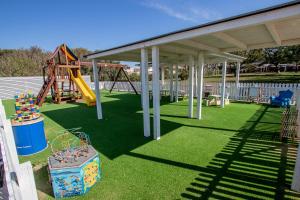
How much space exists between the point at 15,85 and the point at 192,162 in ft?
66.0

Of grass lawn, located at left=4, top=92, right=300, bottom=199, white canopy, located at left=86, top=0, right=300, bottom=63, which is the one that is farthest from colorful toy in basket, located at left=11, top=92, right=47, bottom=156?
white canopy, located at left=86, top=0, right=300, bottom=63

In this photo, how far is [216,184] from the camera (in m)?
3.09

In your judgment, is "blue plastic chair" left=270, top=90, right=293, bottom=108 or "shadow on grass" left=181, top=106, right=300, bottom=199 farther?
"blue plastic chair" left=270, top=90, right=293, bottom=108

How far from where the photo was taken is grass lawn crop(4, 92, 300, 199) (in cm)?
295

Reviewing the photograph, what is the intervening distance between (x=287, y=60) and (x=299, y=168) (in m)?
37.6

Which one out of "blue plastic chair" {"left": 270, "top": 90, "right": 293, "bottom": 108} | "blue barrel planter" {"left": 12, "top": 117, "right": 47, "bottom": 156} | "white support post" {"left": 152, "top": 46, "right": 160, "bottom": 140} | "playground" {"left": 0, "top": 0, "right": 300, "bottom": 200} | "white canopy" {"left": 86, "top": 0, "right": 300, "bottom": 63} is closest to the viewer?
"white canopy" {"left": 86, "top": 0, "right": 300, "bottom": 63}

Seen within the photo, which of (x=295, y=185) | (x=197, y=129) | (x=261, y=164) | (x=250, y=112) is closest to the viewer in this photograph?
(x=295, y=185)

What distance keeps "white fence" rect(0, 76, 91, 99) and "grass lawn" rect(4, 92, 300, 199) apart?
14.3m

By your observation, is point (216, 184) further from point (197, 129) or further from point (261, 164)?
point (197, 129)

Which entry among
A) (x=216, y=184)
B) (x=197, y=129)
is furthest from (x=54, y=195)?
(x=197, y=129)

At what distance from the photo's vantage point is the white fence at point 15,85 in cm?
1636

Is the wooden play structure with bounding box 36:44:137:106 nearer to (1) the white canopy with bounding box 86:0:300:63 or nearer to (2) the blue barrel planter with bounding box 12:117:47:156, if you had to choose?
(1) the white canopy with bounding box 86:0:300:63

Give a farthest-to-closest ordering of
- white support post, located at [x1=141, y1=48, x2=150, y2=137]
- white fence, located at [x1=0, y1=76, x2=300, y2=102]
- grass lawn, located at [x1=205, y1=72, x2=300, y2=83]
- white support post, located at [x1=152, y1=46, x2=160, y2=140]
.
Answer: grass lawn, located at [x1=205, y1=72, x2=300, y2=83] < white fence, located at [x1=0, y1=76, x2=300, y2=102] < white support post, located at [x1=141, y1=48, x2=150, y2=137] < white support post, located at [x1=152, y1=46, x2=160, y2=140]

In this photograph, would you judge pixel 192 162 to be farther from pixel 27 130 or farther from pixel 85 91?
pixel 85 91
